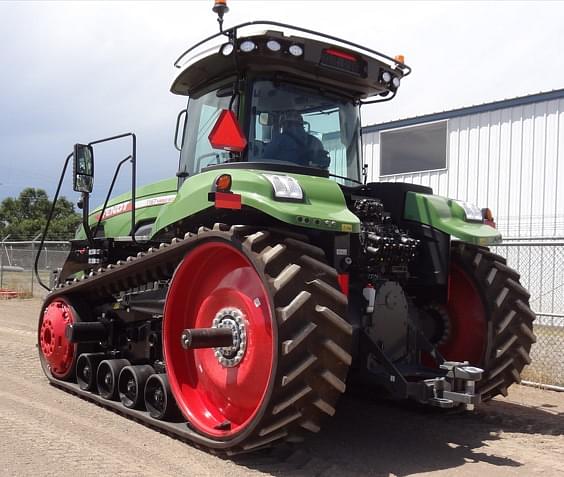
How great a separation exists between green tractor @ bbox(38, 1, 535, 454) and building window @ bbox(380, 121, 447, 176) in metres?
9.12

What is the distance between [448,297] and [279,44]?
8.58 ft

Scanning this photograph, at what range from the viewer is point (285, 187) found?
13.8ft

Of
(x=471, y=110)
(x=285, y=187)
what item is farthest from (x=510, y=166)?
(x=285, y=187)

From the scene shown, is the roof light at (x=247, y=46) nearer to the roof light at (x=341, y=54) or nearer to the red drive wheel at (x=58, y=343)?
the roof light at (x=341, y=54)

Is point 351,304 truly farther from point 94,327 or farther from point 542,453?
point 94,327

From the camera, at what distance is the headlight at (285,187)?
416cm

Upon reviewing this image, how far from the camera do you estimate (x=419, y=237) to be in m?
5.49

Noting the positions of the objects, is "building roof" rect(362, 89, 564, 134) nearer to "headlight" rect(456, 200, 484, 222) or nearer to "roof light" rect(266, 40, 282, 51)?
"headlight" rect(456, 200, 484, 222)

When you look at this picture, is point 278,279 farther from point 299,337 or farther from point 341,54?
point 341,54

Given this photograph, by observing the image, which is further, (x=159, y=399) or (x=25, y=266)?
(x=25, y=266)

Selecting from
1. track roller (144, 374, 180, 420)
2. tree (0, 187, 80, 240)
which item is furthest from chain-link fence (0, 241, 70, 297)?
tree (0, 187, 80, 240)

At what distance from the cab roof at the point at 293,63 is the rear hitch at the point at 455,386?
2.58 metres

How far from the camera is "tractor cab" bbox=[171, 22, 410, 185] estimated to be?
496 cm

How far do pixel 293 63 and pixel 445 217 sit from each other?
1782mm
